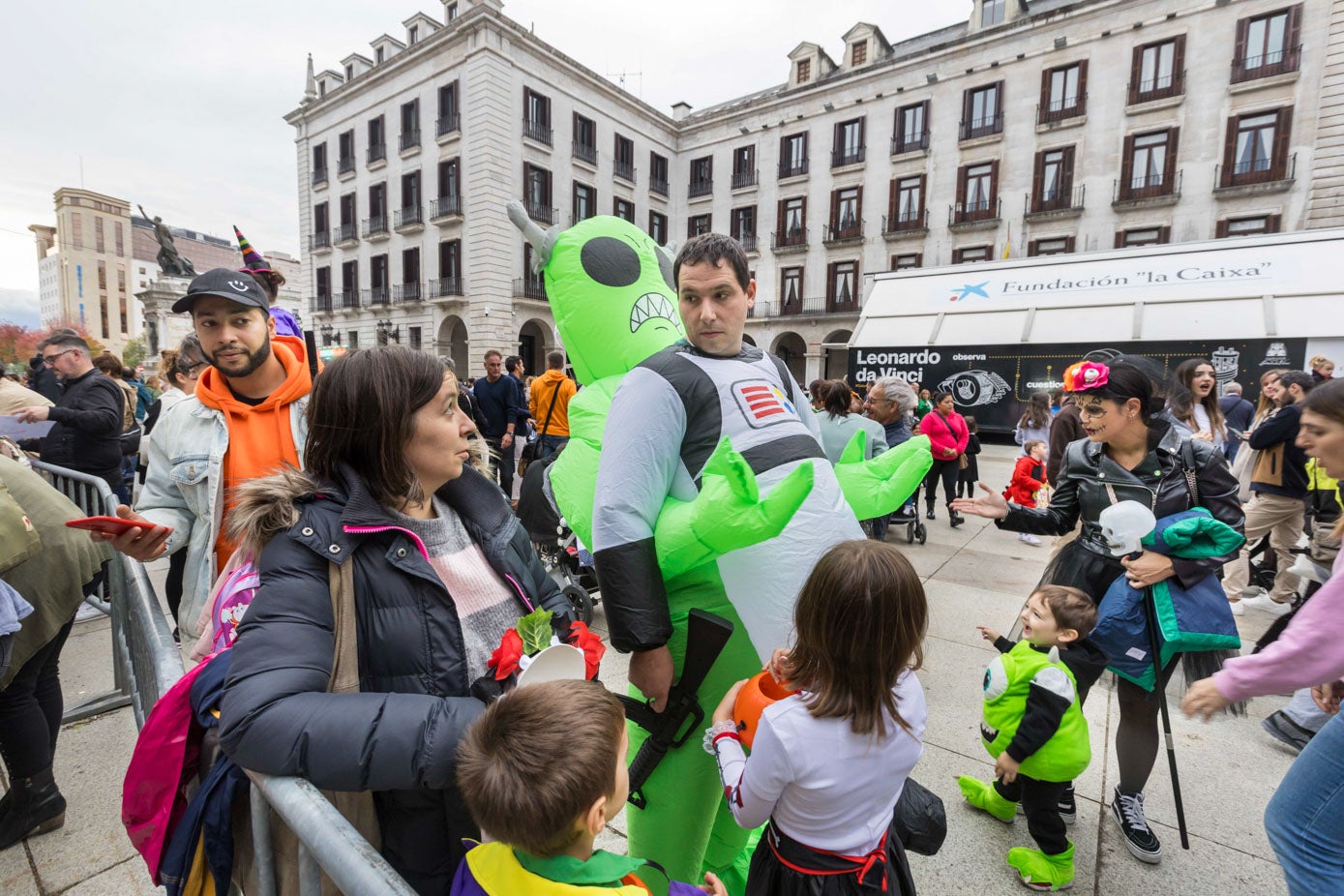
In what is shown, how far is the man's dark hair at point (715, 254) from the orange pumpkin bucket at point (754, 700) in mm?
1133

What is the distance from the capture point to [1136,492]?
2475 mm

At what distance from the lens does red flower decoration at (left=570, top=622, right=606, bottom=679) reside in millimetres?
1395

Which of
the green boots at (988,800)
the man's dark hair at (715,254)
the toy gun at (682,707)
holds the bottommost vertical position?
the green boots at (988,800)

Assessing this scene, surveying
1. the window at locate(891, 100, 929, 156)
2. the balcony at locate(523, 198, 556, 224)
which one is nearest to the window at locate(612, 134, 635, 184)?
the balcony at locate(523, 198, 556, 224)

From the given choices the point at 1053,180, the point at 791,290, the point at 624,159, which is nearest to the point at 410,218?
the point at 624,159

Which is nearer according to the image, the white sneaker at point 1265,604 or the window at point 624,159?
the white sneaker at point 1265,604

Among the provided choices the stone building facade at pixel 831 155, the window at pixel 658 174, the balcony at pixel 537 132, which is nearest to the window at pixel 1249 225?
the stone building facade at pixel 831 155

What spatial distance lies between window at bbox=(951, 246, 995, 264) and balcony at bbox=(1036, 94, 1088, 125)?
169 inches

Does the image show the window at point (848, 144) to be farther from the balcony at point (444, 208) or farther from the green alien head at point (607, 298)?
the green alien head at point (607, 298)

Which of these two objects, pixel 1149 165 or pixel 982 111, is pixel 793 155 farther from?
pixel 1149 165

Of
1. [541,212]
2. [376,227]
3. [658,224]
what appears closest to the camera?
[541,212]

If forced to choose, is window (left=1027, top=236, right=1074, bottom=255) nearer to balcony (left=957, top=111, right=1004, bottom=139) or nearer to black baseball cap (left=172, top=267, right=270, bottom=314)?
balcony (left=957, top=111, right=1004, bottom=139)

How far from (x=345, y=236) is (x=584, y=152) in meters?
11.6

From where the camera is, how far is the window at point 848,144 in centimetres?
2500
